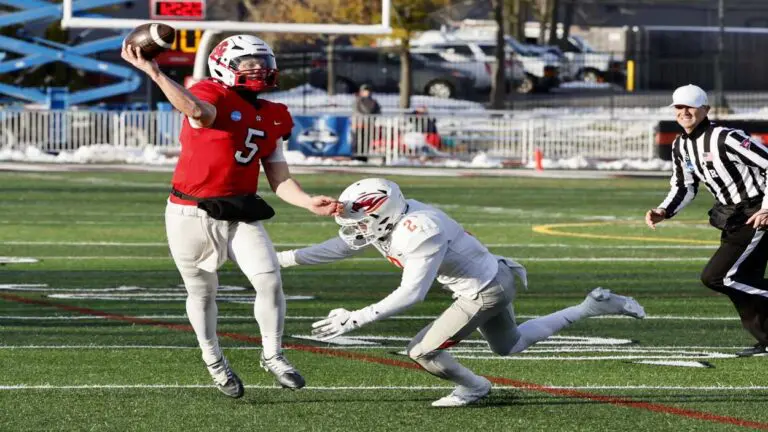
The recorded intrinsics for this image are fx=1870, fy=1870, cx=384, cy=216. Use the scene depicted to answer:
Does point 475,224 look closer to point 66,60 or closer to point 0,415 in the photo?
point 0,415

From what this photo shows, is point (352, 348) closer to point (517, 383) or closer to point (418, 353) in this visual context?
point (517, 383)

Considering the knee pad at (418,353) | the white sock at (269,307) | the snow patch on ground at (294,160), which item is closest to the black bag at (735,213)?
the knee pad at (418,353)

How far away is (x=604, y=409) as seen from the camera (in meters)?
9.18

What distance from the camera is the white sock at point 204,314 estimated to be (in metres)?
9.41

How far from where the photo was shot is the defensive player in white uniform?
874 centimetres

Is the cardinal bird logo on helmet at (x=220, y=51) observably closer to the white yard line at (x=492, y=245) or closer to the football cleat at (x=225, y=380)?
the football cleat at (x=225, y=380)

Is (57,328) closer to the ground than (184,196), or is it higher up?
closer to the ground

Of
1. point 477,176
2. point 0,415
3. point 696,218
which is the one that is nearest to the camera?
point 0,415

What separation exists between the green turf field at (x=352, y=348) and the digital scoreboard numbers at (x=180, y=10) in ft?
34.4

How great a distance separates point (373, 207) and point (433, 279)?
484mm

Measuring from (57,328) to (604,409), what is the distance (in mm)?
4590

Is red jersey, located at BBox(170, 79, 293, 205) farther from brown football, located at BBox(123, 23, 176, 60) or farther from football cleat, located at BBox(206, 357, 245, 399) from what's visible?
football cleat, located at BBox(206, 357, 245, 399)

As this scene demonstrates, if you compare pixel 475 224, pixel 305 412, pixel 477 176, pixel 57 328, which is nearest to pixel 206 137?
pixel 305 412

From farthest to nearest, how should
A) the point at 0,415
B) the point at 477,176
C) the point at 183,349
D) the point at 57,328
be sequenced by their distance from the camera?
the point at 477,176
the point at 57,328
the point at 183,349
the point at 0,415
